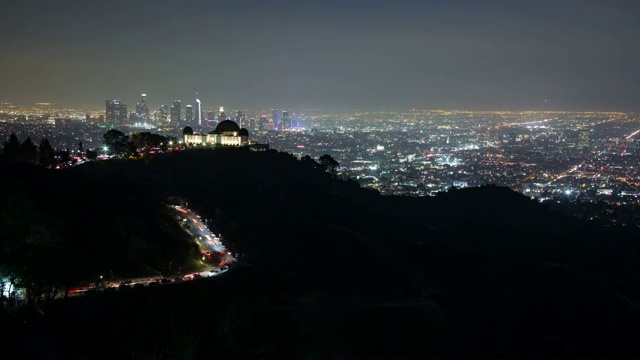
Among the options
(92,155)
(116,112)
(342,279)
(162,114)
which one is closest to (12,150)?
(92,155)

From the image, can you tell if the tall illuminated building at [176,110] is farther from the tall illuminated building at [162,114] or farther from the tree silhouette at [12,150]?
the tree silhouette at [12,150]

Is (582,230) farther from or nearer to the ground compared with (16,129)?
nearer to the ground

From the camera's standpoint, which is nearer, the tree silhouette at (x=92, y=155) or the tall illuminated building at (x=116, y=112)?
the tree silhouette at (x=92, y=155)

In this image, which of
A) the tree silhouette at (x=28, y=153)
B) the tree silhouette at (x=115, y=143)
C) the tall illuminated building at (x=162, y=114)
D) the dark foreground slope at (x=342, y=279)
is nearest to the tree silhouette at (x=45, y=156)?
the tree silhouette at (x=28, y=153)

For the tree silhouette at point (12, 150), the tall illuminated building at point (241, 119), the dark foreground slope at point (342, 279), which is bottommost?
the dark foreground slope at point (342, 279)

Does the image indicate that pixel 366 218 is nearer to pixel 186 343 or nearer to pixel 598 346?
pixel 598 346

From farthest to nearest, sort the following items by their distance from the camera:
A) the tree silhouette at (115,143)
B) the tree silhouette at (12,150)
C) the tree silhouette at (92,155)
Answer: the tree silhouette at (115,143) → the tree silhouette at (92,155) → the tree silhouette at (12,150)

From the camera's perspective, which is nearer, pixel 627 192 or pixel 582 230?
pixel 582 230

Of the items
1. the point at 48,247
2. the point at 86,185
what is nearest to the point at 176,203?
the point at 86,185
